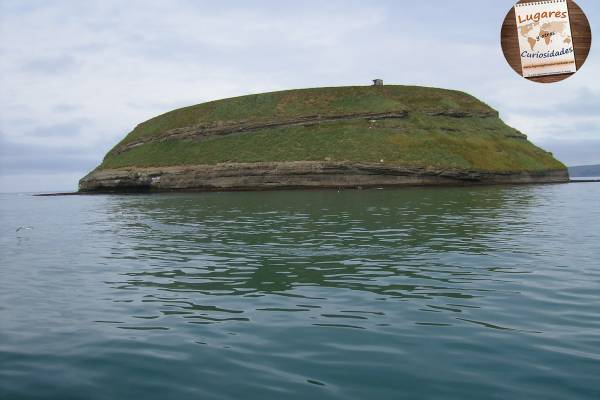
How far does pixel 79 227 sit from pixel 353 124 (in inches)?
3481

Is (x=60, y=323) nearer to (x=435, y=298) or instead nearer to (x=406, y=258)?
(x=435, y=298)

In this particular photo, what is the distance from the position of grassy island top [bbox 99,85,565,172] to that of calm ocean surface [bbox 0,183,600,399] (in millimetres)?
79321

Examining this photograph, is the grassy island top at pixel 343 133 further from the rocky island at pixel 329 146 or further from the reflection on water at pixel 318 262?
the reflection on water at pixel 318 262

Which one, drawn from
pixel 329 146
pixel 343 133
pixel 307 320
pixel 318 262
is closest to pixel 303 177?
pixel 329 146

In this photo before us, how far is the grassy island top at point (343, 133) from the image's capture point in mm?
105375

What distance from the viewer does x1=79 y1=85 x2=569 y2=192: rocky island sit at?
97.4 meters

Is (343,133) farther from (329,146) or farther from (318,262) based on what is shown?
(318,262)

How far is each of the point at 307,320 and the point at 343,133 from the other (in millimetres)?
104533

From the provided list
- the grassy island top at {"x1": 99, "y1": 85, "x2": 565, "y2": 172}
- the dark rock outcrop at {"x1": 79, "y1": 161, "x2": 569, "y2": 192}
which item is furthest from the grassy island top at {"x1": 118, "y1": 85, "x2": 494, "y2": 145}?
the dark rock outcrop at {"x1": 79, "y1": 161, "x2": 569, "y2": 192}

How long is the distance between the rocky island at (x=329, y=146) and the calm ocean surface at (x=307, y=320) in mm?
74081

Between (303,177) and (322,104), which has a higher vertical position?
(322,104)

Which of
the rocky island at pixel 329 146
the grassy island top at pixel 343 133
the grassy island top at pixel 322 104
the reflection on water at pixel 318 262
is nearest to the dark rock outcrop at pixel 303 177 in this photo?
the rocky island at pixel 329 146

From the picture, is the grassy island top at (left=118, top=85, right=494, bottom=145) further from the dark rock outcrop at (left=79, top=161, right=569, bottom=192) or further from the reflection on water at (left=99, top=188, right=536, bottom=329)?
the reflection on water at (left=99, top=188, right=536, bottom=329)

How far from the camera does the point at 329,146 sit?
10794 cm
